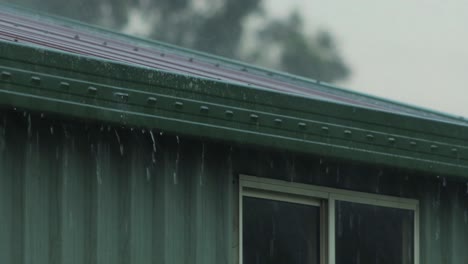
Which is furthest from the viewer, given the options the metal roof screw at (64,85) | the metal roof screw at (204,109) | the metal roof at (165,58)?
the metal roof at (165,58)

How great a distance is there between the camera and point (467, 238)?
9367 mm

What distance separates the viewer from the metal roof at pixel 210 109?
7.24m

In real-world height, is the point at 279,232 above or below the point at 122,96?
below

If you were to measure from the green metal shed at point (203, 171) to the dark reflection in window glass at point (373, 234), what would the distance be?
0.01m

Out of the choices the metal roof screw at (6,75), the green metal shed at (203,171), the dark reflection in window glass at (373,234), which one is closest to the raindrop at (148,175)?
the green metal shed at (203,171)

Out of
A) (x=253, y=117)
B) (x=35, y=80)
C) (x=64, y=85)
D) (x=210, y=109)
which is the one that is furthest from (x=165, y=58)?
(x=35, y=80)

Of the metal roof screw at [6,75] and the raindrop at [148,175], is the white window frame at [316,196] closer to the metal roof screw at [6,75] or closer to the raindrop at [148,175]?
the raindrop at [148,175]

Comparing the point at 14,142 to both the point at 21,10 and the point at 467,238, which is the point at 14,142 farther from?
the point at 21,10

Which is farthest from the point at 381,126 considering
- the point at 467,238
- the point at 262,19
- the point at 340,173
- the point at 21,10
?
the point at 262,19

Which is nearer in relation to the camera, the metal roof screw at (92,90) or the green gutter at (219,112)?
the green gutter at (219,112)

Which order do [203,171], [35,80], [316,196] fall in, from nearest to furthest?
[35,80] → [203,171] → [316,196]

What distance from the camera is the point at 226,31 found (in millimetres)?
51938

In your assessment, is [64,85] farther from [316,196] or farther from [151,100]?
[316,196]

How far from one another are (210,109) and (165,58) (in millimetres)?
3803
